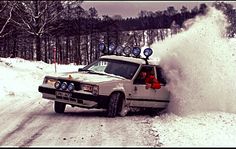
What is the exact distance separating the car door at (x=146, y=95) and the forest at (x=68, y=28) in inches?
111

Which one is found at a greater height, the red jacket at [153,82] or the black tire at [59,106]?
the red jacket at [153,82]

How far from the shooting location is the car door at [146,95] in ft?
39.5

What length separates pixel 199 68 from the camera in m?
13.2

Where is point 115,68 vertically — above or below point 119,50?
below

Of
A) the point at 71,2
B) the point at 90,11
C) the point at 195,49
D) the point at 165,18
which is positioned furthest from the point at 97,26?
the point at 195,49

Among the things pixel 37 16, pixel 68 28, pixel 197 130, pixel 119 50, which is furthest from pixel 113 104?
pixel 68 28

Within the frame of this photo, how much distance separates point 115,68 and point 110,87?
1.29 meters

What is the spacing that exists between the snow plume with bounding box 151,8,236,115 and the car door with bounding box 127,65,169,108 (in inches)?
9.0

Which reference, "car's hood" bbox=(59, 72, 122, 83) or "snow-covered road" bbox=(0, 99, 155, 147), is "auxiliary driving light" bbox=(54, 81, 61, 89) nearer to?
"car's hood" bbox=(59, 72, 122, 83)

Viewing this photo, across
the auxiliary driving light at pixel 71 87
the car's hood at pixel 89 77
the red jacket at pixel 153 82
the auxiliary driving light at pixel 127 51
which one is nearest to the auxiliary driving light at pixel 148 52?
the red jacket at pixel 153 82

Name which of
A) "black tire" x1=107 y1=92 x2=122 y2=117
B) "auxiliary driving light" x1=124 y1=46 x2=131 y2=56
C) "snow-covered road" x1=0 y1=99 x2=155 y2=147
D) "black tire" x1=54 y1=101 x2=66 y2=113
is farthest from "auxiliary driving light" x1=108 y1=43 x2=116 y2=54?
"black tire" x1=107 y1=92 x2=122 y2=117

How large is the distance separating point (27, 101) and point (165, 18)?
145646mm

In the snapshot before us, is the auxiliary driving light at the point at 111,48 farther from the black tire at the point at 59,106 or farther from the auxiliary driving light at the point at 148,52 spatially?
the black tire at the point at 59,106

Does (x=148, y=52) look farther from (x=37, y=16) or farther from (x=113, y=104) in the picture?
(x=37, y=16)
